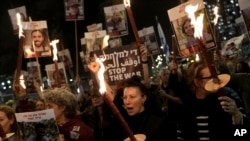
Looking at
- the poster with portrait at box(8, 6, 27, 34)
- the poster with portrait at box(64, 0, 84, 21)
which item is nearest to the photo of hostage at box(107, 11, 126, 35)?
the poster with portrait at box(64, 0, 84, 21)

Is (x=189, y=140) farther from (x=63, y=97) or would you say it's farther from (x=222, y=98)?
(x=63, y=97)

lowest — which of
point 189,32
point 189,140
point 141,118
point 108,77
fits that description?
Result: point 189,140

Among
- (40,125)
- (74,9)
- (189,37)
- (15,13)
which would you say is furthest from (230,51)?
(15,13)

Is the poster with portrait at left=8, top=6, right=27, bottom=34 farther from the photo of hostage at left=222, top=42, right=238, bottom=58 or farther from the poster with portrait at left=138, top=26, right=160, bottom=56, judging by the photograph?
the photo of hostage at left=222, top=42, right=238, bottom=58

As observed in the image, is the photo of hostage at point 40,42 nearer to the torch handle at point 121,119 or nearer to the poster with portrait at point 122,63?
the poster with portrait at point 122,63

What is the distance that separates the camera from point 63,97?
486 centimetres

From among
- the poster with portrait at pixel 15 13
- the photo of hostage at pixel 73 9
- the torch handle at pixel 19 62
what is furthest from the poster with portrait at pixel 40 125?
the photo of hostage at pixel 73 9

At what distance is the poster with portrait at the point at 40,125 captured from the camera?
3.49 m

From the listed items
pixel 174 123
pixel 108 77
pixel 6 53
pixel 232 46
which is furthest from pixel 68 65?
pixel 6 53

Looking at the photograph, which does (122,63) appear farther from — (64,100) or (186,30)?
(64,100)

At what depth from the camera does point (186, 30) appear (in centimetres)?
551

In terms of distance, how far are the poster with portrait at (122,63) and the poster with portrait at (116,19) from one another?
6216 mm

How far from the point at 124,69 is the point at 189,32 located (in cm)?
105

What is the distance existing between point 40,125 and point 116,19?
8782 millimetres
